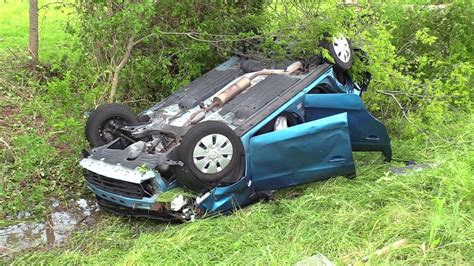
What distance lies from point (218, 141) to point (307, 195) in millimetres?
951

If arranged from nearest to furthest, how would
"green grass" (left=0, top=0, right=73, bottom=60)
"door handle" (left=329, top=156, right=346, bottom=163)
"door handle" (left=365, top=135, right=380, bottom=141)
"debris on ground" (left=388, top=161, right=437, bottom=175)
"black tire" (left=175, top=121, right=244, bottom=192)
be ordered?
"black tire" (left=175, top=121, right=244, bottom=192) → "door handle" (left=329, top=156, right=346, bottom=163) → "debris on ground" (left=388, top=161, right=437, bottom=175) → "door handle" (left=365, top=135, right=380, bottom=141) → "green grass" (left=0, top=0, right=73, bottom=60)

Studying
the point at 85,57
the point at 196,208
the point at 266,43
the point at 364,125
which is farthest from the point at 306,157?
the point at 85,57

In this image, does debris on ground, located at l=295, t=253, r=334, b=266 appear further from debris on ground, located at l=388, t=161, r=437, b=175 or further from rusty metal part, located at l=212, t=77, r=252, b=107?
rusty metal part, located at l=212, t=77, r=252, b=107

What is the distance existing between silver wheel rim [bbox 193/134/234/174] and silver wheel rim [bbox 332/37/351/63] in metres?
1.95

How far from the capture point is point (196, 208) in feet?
15.1

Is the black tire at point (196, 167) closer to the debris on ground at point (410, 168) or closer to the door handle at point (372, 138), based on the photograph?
the door handle at point (372, 138)

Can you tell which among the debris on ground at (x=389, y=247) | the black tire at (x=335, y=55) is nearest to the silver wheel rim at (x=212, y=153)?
the debris on ground at (x=389, y=247)

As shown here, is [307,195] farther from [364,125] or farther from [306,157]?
[364,125]

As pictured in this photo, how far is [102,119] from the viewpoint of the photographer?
5465mm

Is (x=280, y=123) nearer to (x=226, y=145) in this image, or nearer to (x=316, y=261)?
(x=226, y=145)

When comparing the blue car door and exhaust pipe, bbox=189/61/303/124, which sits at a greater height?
exhaust pipe, bbox=189/61/303/124

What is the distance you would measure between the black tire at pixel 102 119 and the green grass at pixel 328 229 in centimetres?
85

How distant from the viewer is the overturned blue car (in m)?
4.57

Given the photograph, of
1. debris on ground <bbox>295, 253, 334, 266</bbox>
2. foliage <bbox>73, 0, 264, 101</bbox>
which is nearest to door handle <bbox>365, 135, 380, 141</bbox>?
debris on ground <bbox>295, 253, 334, 266</bbox>
